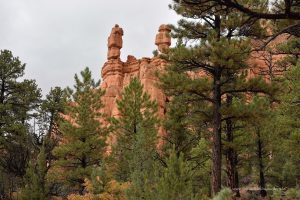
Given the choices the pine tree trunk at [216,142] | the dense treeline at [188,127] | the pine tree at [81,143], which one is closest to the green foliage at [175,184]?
the dense treeline at [188,127]

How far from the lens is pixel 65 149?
79.9 feet

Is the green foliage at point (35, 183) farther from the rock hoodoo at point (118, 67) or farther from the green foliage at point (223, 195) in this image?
the rock hoodoo at point (118, 67)

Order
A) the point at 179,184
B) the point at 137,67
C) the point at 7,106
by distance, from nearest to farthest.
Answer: the point at 179,184
the point at 7,106
the point at 137,67

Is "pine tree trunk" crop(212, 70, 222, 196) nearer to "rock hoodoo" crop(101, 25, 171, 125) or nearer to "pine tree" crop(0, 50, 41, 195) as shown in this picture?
"pine tree" crop(0, 50, 41, 195)

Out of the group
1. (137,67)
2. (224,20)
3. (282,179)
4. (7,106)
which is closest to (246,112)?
(224,20)

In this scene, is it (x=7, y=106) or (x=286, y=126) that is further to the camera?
(x=7, y=106)

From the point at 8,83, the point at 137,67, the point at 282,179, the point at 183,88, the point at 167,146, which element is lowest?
the point at 282,179

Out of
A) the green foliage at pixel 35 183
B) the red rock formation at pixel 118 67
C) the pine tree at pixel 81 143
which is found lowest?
the green foliage at pixel 35 183

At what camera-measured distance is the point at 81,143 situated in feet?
79.9

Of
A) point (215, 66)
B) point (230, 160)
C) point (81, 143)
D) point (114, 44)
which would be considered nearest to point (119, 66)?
point (114, 44)

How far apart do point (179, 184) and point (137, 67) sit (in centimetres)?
4520

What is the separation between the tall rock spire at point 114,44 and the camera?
58531 mm

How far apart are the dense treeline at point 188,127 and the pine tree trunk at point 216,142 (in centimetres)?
4

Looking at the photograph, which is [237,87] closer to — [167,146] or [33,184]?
[167,146]
